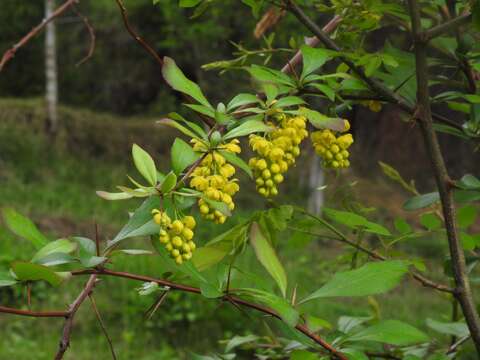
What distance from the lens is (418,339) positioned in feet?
1.93

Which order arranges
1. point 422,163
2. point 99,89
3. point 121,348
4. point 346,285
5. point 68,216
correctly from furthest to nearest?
point 99,89
point 422,163
point 68,216
point 121,348
point 346,285

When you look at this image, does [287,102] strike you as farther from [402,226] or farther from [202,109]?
[402,226]

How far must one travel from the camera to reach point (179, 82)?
0.57 meters

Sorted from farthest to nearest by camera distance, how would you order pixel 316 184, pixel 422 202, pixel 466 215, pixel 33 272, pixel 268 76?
pixel 316 184 < pixel 466 215 < pixel 422 202 < pixel 268 76 < pixel 33 272

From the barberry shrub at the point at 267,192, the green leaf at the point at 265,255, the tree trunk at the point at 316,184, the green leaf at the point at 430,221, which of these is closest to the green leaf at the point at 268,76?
the barberry shrub at the point at 267,192

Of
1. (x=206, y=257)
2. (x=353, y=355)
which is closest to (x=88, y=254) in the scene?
(x=206, y=257)

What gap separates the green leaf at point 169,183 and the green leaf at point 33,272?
3.7 inches

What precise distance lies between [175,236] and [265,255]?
0.31 ft

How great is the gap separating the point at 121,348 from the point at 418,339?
279cm

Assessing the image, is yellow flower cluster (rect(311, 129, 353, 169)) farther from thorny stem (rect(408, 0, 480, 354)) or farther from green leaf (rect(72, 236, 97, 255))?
green leaf (rect(72, 236, 97, 255))

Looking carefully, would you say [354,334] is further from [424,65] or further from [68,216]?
[68,216]

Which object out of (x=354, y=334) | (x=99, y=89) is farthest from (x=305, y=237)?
(x=99, y=89)

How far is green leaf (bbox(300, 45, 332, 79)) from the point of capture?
64 centimetres

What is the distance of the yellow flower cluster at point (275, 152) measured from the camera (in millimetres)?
557
